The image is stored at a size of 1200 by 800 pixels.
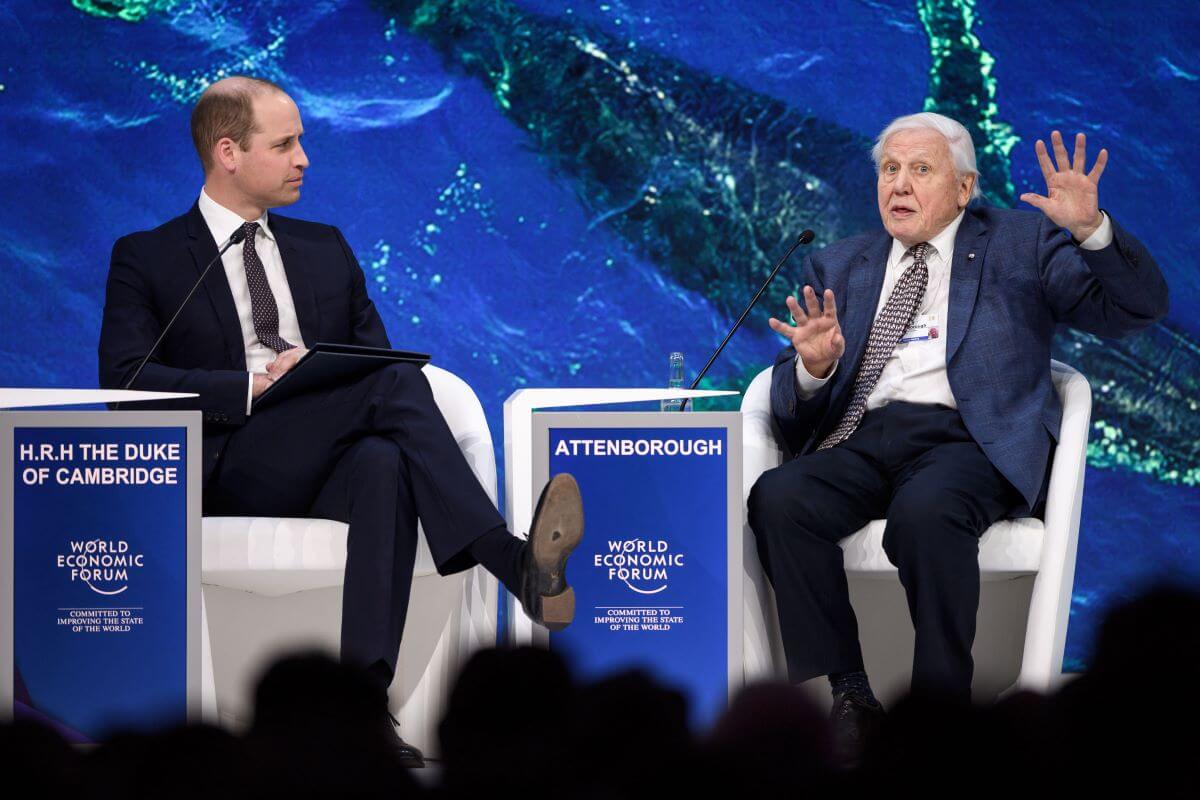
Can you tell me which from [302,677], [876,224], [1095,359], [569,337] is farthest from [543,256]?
[302,677]

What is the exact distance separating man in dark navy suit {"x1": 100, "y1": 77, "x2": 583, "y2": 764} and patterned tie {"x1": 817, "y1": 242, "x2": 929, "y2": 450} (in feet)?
3.19

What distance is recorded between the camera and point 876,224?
16.2 feet

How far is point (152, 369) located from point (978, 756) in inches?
106

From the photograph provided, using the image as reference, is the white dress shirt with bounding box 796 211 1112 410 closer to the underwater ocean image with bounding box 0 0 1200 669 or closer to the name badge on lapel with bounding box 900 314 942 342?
the name badge on lapel with bounding box 900 314 942 342

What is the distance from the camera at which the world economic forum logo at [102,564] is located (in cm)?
293

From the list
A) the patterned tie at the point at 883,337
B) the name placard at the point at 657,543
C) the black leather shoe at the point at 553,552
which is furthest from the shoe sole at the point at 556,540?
the patterned tie at the point at 883,337

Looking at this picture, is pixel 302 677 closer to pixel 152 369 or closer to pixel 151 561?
pixel 151 561

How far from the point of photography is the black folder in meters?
2.99

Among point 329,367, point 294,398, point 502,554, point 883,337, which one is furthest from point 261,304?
point 883,337

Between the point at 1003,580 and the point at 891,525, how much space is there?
0.41 meters

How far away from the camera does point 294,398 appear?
127 inches

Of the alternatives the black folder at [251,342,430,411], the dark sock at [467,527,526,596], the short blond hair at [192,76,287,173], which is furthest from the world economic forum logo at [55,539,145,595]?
the short blond hair at [192,76,287,173]

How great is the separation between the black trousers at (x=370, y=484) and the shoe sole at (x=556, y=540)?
25cm

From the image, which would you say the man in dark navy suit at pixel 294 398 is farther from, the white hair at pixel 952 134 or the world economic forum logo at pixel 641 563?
the white hair at pixel 952 134
